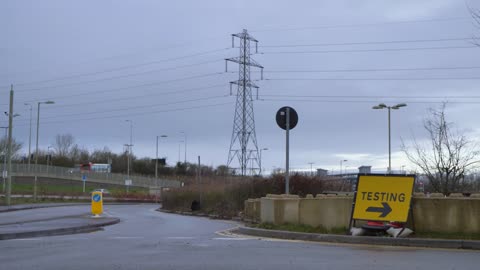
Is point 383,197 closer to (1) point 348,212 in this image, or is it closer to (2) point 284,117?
(1) point 348,212

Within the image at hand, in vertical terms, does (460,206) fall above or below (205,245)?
above

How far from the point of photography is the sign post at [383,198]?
15.5 metres

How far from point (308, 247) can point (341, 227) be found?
9.80 ft

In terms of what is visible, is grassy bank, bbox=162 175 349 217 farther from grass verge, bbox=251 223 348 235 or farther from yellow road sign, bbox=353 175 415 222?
yellow road sign, bbox=353 175 415 222

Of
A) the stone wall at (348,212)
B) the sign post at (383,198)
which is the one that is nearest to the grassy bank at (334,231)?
the stone wall at (348,212)

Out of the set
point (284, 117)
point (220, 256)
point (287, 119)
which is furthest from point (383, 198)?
point (220, 256)

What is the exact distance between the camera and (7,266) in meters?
10.6

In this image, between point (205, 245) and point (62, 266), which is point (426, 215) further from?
point (62, 266)

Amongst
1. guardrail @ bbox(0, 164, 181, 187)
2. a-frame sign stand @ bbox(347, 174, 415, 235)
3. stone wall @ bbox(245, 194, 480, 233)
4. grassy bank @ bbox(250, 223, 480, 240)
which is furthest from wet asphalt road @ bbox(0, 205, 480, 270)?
guardrail @ bbox(0, 164, 181, 187)

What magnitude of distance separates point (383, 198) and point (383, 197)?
30 mm

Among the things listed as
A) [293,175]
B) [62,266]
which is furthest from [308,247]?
[293,175]

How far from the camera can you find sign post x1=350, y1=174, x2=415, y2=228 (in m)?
15.5

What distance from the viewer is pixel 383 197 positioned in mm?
15930

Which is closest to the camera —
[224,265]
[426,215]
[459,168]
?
[224,265]
